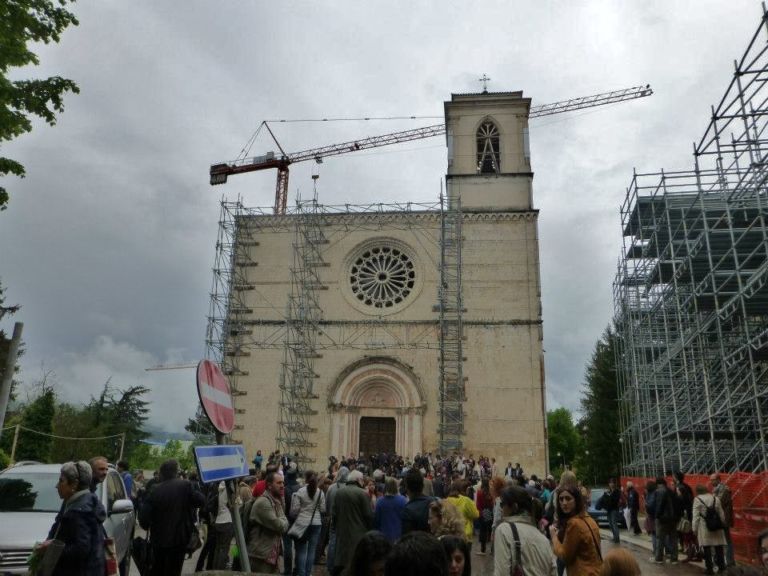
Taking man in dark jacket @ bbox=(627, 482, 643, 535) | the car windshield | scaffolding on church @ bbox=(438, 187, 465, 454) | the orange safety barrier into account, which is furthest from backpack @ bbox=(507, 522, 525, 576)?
scaffolding on church @ bbox=(438, 187, 465, 454)

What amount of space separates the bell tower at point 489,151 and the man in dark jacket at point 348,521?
2117 cm

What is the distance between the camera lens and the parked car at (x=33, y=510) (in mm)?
5469

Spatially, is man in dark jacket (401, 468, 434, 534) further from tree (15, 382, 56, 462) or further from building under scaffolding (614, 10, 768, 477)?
tree (15, 382, 56, 462)

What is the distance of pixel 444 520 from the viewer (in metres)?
5.34

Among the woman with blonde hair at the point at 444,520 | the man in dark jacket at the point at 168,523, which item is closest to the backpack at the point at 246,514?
the man in dark jacket at the point at 168,523

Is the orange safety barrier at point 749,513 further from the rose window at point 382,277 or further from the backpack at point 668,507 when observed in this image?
the rose window at point 382,277

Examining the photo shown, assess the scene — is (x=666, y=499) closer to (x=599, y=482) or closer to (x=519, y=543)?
(x=519, y=543)

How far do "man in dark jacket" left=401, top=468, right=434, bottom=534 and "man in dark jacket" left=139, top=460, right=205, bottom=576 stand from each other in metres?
2.30

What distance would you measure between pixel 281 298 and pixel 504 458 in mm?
11891

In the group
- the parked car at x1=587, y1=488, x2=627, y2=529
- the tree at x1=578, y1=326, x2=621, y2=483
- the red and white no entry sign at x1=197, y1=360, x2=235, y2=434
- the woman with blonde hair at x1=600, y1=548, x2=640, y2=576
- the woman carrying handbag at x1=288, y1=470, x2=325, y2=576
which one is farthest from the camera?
the tree at x1=578, y1=326, x2=621, y2=483

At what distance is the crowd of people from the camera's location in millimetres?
3165

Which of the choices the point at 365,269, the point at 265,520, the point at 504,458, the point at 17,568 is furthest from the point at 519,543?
the point at 365,269

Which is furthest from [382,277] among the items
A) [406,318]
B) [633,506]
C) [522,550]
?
[522,550]

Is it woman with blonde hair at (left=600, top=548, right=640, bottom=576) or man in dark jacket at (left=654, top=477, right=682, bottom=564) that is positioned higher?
woman with blonde hair at (left=600, top=548, right=640, bottom=576)
